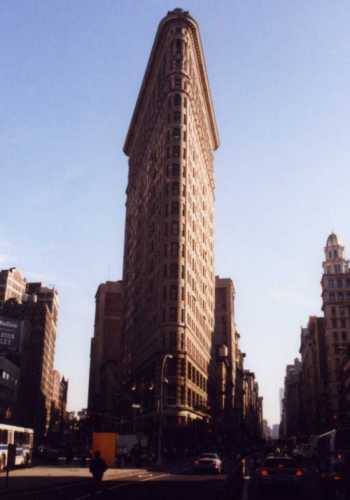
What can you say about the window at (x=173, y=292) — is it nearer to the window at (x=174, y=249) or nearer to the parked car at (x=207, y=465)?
the window at (x=174, y=249)

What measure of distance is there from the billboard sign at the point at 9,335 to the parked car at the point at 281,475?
2439 inches

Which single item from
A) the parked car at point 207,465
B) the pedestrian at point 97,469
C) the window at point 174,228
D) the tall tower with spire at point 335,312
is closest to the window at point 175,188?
the window at point 174,228

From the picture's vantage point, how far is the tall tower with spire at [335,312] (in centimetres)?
14975

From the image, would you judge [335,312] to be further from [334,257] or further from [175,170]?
[175,170]

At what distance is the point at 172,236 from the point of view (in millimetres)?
95250

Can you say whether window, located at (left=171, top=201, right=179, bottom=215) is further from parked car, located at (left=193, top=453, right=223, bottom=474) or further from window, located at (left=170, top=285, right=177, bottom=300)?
parked car, located at (left=193, top=453, right=223, bottom=474)

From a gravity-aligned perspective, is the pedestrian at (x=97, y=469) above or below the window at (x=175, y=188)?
below

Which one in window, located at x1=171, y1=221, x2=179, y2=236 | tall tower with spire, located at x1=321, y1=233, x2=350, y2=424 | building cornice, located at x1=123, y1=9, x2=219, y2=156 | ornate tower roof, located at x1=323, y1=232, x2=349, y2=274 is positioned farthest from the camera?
ornate tower roof, located at x1=323, y1=232, x2=349, y2=274

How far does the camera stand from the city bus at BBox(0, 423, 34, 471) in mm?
40719

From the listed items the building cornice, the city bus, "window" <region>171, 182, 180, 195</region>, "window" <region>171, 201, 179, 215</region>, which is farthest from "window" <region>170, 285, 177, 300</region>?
the building cornice

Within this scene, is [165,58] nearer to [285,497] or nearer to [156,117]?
[156,117]

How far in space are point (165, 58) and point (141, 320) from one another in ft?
173

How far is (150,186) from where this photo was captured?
114m

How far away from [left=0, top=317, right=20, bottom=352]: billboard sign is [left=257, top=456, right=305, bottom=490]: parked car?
6196 cm
